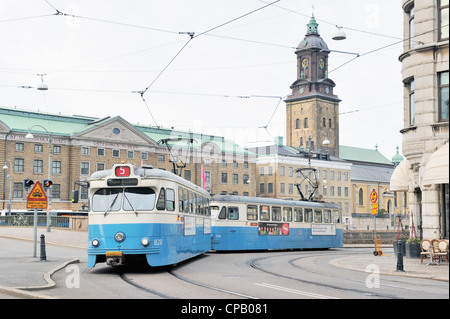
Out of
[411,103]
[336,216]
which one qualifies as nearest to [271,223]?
[336,216]

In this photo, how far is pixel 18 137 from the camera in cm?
7294

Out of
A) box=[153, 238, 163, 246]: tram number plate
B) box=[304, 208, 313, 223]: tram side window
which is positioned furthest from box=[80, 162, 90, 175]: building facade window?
box=[153, 238, 163, 246]: tram number plate

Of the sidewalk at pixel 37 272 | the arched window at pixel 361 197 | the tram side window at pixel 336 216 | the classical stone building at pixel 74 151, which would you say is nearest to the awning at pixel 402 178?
the sidewalk at pixel 37 272

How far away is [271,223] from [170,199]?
13656 millimetres

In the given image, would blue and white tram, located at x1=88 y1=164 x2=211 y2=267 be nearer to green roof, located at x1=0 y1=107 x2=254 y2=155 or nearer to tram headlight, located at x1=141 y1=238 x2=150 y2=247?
tram headlight, located at x1=141 y1=238 x2=150 y2=247

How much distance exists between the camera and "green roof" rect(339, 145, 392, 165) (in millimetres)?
131875

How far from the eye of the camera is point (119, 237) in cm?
1648

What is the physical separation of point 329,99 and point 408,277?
106m

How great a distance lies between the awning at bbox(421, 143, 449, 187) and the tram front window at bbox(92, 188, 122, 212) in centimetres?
990

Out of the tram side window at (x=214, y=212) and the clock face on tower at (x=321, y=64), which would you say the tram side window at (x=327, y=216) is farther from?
the clock face on tower at (x=321, y=64)

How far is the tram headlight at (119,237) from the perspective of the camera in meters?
16.5

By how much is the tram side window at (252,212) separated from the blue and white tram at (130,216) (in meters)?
11.9
